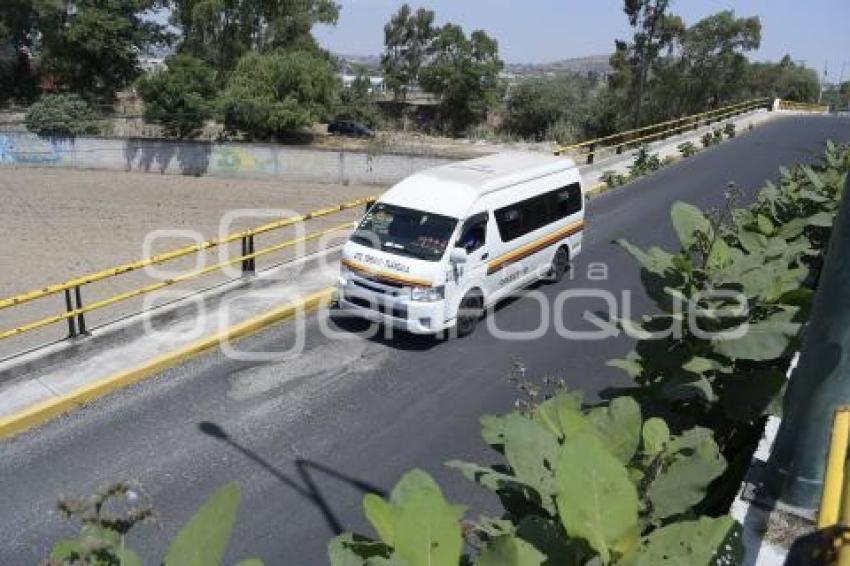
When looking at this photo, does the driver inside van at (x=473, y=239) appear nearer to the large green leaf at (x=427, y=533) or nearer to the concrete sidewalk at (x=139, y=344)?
the concrete sidewalk at (x=139, y=344)

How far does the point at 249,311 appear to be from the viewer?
11898 millimetres

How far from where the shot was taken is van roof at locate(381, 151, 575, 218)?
11316 mm

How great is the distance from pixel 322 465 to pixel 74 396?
134 inches

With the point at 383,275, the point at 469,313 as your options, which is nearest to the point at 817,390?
the point at 383,275

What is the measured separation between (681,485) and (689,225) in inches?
85.6

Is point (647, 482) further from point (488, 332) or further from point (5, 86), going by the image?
point (5, 86)

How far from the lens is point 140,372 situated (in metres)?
9.72

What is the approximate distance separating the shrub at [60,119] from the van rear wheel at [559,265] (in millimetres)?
35698

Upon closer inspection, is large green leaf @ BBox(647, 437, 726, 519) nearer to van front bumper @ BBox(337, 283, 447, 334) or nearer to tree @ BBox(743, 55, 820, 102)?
van front bumper @ BBox(337, 283, 447, 334)

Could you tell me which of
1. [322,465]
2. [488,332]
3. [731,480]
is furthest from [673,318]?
[488,332]

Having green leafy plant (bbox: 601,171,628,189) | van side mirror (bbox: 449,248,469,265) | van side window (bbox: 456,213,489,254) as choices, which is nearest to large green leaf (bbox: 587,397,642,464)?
van side mirror (bbox: 449,248,469,265)

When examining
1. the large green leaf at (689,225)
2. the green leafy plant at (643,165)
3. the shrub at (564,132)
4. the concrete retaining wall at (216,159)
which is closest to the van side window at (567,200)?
the large green leaf at (689,225)

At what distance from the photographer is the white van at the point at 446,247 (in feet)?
35.4

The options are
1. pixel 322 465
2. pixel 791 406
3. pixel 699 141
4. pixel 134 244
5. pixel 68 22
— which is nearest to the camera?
pixel 791 406
